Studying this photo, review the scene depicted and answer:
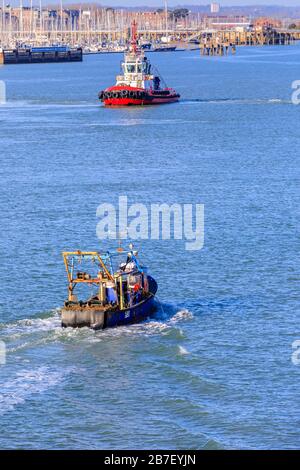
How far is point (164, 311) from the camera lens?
41000mm

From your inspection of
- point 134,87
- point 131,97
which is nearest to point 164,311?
point 131,97

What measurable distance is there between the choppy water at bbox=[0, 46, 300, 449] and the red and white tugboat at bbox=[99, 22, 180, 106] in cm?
3645

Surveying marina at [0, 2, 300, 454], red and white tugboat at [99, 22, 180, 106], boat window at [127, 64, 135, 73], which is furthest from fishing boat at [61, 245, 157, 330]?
boat window at [127, 64, 135, 73]

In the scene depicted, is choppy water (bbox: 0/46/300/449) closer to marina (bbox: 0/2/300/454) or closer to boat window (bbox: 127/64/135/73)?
marina (bbox: 0/2/300/454)

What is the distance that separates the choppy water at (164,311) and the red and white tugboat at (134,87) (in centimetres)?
3645

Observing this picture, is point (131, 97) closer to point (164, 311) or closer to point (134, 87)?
point (134, 87)

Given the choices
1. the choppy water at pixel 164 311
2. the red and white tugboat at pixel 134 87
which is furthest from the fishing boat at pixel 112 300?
the red and white tugboat at pixel 134 87

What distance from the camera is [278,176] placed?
73.2 m

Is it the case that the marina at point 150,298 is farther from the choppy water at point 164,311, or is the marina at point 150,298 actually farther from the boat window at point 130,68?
the boat window at point 130,68

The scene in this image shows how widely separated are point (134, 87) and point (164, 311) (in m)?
90.4

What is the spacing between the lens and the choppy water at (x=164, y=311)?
3189 cm

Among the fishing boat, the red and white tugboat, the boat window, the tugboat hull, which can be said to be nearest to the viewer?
the fishing boat

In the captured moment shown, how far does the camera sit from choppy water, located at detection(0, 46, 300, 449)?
31.9 m

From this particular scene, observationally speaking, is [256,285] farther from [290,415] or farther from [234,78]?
[234,78]
